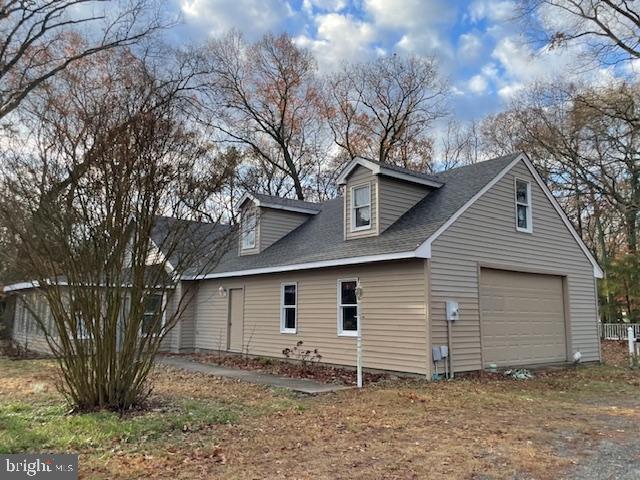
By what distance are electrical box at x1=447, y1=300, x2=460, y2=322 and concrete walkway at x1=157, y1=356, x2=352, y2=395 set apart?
2809 mm

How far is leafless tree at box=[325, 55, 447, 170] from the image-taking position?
29641mm

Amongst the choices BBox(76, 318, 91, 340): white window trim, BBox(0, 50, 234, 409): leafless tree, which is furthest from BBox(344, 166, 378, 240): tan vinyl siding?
BBox(76, 318, 91, 340): white window trim

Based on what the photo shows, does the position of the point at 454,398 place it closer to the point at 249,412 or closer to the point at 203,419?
the point at 249,412

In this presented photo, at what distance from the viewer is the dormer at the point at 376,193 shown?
1275cm

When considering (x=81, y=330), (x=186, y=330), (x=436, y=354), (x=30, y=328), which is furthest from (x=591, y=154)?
(x=30, y=328)

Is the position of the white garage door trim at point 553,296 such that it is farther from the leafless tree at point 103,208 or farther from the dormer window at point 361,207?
the leafless tree at point 103,208

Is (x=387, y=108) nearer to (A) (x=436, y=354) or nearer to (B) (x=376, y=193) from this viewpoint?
(B) (x=376, y=193)

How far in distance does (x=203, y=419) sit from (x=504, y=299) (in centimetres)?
854

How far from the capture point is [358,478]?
4.58 m

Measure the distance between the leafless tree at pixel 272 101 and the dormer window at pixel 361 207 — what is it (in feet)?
53.8

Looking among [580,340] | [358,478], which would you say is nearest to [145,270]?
[358,478]

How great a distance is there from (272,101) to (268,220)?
14.9 meters

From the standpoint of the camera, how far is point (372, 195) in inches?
511

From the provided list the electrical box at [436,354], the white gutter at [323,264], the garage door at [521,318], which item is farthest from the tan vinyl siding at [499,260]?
the white gutter at [323,264]
